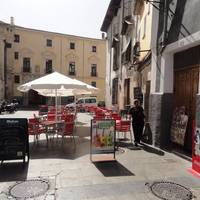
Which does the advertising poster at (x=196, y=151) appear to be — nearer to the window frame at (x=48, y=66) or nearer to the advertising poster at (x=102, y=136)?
the advertising poster at (x=102, y=136)

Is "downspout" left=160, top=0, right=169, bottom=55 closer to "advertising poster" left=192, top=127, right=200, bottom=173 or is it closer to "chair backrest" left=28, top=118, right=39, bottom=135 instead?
"advertising poster" left=192, top=127, right=200, bottom=173

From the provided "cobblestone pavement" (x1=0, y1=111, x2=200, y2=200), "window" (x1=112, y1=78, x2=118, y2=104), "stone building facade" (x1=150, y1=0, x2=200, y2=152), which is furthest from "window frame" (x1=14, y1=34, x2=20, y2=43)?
"cobblestone pavement" (x1=0, y1=111, x2=200, y2=200)

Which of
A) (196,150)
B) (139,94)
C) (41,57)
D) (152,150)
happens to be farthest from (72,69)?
(196,150)

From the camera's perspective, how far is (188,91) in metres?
7.86

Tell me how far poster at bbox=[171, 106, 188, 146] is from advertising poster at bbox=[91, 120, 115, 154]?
221cm

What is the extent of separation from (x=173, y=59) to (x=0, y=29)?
33.3 m

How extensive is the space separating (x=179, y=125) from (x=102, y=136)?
2.56 meters

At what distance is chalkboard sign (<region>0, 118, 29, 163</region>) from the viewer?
20.9 ft

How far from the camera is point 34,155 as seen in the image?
7.64m

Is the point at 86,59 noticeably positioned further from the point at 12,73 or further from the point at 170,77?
the point at 170,77

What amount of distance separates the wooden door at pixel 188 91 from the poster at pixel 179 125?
0.53 feet

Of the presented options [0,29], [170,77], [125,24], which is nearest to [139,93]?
[170,77]

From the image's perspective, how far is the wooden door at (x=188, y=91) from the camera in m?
7.50

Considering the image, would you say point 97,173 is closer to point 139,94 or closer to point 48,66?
point 139,94
